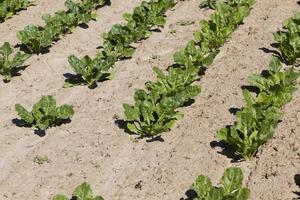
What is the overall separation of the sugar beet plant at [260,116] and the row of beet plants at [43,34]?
160 inches

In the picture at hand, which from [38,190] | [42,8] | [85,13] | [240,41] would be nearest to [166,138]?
[38,190]

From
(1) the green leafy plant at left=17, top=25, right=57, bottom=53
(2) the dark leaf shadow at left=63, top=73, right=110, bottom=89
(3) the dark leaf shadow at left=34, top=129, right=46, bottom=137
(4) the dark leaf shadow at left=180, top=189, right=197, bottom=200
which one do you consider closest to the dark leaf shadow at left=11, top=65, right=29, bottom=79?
(1) the green leafy plant at left=17, top=25, right=57, bottom=53

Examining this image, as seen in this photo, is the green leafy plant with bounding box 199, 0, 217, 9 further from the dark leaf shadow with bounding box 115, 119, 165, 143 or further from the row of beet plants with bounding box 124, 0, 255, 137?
the dark leaf shadow with bounding box 115, 119, 165, 143

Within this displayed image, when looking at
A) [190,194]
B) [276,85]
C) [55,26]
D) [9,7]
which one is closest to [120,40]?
[55,26]

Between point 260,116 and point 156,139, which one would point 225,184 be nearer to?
point 260,116

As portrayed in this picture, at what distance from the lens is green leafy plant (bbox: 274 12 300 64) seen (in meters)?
8.70

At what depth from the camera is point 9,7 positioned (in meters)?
11.4

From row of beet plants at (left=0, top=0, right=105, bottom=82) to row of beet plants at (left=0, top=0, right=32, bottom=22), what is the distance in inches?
45.8

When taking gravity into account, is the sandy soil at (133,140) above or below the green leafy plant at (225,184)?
below

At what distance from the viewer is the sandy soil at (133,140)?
21.1 feet

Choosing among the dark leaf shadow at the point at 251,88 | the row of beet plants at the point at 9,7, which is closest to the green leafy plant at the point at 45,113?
the dark leaf shadow at the point at 251,88

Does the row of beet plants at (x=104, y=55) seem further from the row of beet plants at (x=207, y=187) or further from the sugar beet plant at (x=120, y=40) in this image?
the row of beet plants at (x=207, y=187)

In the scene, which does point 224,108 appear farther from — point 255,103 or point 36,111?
point 36,111

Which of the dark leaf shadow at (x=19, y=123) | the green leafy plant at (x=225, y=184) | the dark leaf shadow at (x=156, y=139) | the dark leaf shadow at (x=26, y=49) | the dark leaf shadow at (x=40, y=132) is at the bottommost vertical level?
the dark leaf shadow at (x=26, y=49)
